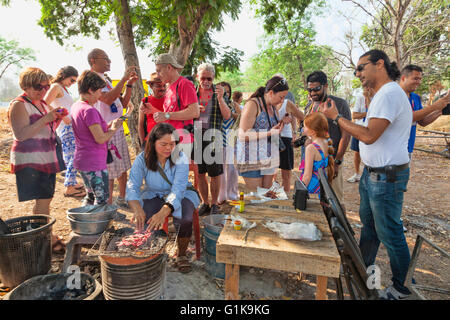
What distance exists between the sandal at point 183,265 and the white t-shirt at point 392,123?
2281mm

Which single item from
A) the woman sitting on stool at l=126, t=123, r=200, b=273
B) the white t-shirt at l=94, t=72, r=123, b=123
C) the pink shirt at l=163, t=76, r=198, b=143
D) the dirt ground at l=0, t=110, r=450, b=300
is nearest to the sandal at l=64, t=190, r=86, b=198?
the dirt ground at l=0, t=110, r=450, b=300

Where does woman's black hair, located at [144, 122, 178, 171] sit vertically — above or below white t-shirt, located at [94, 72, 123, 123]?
below

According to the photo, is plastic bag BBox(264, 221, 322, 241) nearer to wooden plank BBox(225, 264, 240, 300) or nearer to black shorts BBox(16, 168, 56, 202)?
wooden plank BBox(225, 264, 240, 300)

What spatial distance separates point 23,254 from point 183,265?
1632mm

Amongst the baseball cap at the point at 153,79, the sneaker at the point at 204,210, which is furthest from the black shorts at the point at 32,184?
the sneaker at the point at 204,210

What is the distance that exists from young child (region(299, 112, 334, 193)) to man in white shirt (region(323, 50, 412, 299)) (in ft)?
1.57

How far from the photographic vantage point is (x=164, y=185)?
3078mm

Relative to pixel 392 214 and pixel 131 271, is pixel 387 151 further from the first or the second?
pixel 131 271

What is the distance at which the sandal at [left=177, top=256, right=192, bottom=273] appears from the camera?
3047 millimetres

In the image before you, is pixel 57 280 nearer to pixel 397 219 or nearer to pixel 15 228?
pixel 15 228

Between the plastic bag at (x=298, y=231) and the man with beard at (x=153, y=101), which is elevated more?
the man with beard at (x=153, y=101)

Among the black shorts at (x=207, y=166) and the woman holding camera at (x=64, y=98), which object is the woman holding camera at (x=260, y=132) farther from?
the woman holding camera at (x=64, y=98)

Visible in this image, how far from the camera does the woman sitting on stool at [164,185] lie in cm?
290

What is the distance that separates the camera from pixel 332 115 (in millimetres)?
2707
